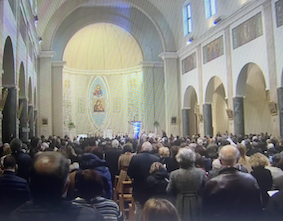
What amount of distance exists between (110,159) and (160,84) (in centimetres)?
1916

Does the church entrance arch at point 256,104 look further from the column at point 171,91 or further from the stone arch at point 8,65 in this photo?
the stone arch at point 8,65

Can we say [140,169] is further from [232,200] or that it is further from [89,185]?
[89,185]

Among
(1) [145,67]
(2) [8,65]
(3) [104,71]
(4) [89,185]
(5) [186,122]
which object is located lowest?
(4) [89,185]

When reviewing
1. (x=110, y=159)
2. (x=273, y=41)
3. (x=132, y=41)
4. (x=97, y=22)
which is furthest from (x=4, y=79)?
(x=132, y=41)

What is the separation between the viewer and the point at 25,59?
15766mm

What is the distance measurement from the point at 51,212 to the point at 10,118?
10.9 metres

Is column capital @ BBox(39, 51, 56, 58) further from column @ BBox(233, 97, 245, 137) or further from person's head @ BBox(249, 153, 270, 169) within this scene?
person's head @ BBox(249, 153, 270, 169)

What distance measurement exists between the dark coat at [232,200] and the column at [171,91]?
2134 cm

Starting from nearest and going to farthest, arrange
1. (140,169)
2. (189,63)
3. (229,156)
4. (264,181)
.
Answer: (229,156), (264,181), (140,169), (189,63)

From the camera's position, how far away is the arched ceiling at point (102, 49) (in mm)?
28062

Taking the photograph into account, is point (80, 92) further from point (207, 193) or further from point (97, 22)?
point (207, 193)

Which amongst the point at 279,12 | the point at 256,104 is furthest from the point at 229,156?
the point at 256,104

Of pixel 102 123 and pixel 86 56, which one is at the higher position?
pixel 86 56

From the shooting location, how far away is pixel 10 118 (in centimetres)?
1248
